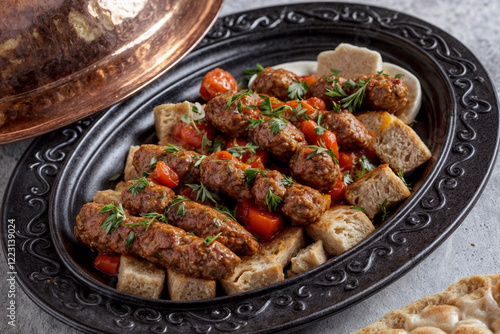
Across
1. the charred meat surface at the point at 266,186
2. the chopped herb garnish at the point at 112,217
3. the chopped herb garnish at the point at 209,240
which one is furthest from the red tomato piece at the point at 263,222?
the chopped herb garnish at the point at 112,217

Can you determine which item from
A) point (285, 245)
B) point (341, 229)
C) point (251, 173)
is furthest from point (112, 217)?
point (341, 229)

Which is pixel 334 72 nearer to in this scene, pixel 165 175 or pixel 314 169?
pixel 314 169

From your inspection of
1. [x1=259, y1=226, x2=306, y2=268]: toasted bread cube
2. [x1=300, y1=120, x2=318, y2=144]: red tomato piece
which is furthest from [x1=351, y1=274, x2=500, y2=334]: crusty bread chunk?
[x1=300, y1=120, x2=318, y2=144]: red tomato piece

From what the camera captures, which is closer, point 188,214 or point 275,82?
point 188,214

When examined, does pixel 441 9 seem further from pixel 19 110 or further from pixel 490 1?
pixel 19 110

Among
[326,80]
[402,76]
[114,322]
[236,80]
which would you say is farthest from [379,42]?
[114,322]

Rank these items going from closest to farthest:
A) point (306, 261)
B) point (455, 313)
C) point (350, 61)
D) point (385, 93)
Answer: point (455, 313) < point (306, 261) < point (385, 93) < point (350, 61)

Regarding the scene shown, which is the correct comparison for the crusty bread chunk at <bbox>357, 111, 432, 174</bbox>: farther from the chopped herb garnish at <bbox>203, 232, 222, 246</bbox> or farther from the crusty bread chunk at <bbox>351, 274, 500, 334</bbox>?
the chopped herb garnish at <bbox>203, 232, 222, 246</bbox>
